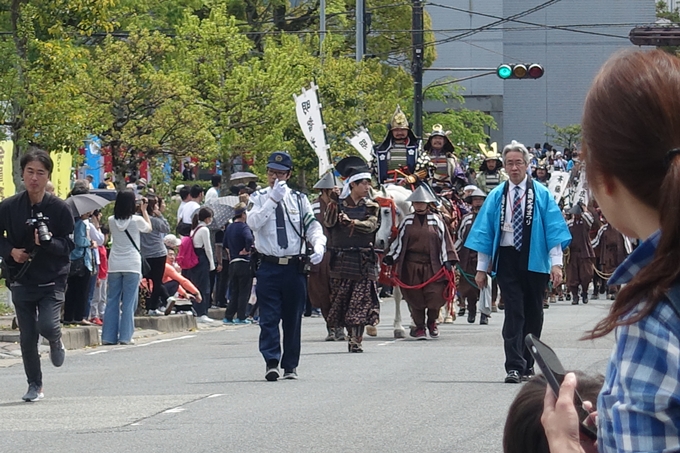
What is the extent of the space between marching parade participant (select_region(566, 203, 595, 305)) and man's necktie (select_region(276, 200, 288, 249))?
1745 centimetres

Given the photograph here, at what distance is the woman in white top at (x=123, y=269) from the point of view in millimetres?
17906

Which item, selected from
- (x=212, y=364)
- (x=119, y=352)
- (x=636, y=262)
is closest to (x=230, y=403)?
(x=212, y=364)

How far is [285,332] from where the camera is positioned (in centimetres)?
1284

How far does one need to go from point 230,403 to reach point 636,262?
881 centimetres

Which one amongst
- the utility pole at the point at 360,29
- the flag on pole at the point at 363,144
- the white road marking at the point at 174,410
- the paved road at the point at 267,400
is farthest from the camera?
the utility pole at the point at 360,29

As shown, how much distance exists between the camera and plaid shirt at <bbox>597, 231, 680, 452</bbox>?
2070 mm

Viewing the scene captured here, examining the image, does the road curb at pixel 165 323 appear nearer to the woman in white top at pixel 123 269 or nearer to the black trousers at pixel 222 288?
the woman in white top at pixel 123 269

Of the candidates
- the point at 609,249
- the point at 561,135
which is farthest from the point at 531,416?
the point at 561,135

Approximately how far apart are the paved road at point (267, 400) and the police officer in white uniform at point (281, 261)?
39 centimetres

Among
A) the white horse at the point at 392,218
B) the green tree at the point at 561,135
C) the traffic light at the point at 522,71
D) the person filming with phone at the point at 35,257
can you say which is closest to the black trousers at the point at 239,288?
the white horse at the point at 392,218

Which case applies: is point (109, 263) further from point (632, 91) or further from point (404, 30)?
point (404, 30)

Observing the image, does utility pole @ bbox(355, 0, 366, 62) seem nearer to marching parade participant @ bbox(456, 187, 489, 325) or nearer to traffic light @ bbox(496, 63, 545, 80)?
traffic light @ bbox(496, 63, 545, 80)

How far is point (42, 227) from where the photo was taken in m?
11.3

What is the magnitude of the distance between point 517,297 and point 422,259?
6.63 m
